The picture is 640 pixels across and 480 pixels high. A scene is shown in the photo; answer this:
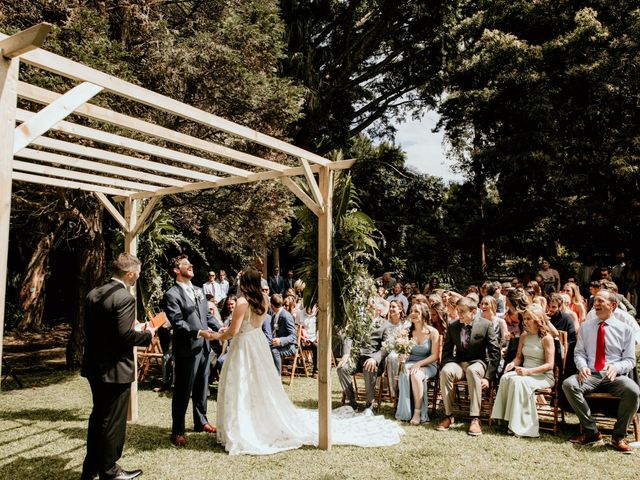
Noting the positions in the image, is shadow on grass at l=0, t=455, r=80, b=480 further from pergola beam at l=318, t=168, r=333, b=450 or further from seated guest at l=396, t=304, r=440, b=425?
seated guest at l=396, t=304, r=440, b=425

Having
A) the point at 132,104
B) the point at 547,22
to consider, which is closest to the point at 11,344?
the point at 132,104

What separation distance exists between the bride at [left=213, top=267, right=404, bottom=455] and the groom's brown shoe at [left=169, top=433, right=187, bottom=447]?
0.39 meters

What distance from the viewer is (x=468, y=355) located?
634 centimetres

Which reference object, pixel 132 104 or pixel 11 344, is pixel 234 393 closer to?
pixel 132 104

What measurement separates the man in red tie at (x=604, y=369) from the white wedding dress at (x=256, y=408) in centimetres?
201

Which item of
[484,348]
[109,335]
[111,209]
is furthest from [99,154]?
[484,348]

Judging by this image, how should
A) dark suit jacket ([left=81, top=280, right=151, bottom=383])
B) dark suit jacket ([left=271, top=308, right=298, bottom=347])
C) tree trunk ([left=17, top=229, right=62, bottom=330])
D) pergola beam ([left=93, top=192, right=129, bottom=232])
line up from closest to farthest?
dark suit jacket ([left=81, top=280, right=151, bottom=383]) → pergola beam ([left=93, top=192, right=129, bottom=232]) → dark suit jacket ([left=271, top=308, right=298, bottom=347]) → tree trunk ([left=17, top=229, right=62, bottom=330])

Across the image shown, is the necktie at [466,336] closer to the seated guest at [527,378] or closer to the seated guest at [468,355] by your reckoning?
the seated guest at [468,355]

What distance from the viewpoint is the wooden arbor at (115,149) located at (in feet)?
8.34

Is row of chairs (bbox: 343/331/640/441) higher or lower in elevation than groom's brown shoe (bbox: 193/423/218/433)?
higher

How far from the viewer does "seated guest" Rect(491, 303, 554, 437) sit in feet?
18.6

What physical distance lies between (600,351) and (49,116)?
5708mm

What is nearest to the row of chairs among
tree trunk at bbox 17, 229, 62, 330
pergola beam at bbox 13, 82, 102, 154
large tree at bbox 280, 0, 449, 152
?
pergola beam at bbox 13, 82, 102, 154

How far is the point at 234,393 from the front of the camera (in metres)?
5.24
